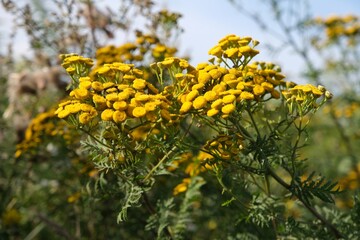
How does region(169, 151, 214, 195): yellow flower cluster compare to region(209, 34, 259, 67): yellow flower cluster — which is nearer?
region(209, 34, 259, 67): yellow flower cluster

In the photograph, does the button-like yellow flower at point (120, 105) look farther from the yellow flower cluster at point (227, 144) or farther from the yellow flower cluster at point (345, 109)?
the yellow flower cluster at point (345, 109)

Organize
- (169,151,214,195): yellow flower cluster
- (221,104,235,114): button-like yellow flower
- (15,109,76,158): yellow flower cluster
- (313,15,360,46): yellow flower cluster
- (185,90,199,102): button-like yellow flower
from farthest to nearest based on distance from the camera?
(313,15,360,46): yellow flower cluster, (15,109,76,158): yellow flower cluster, (169,151,214,195): yellow flower cluster, (185,90,199,102): button-like yellow flower, (221,104,235,114): button-like yellow flower

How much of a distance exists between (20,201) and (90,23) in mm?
1842

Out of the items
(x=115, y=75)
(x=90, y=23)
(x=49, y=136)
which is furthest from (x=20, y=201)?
(x=115, y=75)

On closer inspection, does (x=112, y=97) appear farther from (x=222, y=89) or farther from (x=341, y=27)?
(x=341, y=27)

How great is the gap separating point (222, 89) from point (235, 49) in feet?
0.92

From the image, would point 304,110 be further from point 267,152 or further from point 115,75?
point 115,75

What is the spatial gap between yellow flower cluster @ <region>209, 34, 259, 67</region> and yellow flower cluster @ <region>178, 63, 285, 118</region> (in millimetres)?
62

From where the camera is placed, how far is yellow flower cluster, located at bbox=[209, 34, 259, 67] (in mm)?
2143

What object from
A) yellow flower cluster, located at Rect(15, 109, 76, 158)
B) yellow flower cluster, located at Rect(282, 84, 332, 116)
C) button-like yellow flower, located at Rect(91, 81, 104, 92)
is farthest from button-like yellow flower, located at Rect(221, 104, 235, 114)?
yellow flower cluster, located at Rect(15, 109, 76, 158)

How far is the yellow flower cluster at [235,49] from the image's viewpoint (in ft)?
7.03

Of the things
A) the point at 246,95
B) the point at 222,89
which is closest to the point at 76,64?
the point at 222,89

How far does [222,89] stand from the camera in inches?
77.3

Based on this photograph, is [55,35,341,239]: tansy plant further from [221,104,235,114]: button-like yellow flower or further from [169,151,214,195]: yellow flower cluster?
[169,151,214,195]: yellow flower cluster
